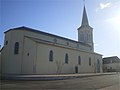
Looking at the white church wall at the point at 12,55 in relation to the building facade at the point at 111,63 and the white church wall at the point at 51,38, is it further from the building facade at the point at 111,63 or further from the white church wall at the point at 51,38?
the building facade at the point at 111,63

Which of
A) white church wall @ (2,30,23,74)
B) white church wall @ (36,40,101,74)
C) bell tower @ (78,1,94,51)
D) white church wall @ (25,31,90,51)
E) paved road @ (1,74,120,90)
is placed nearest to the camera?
paved road @ (1,74,120,90)

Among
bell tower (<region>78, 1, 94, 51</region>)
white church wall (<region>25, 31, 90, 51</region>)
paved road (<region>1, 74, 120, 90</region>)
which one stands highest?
bell tower (<region>78, 1, 94, 51</region>)

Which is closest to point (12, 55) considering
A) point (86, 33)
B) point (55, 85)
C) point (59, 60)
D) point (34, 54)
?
point (34, 54)

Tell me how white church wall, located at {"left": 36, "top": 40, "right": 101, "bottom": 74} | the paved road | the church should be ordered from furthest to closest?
white church wall, located at {"left": 36, "top": 40, "right": 101, "bottom": 74}
the church
the paved road

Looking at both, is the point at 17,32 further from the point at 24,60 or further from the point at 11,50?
the point at 24,60

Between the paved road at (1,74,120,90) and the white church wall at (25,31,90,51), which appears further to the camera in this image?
the white church wall at (25,31,90,51)

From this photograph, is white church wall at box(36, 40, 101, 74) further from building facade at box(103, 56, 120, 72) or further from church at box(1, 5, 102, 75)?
building facade at box(103, 56, 120, 72)

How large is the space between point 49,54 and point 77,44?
639 inches

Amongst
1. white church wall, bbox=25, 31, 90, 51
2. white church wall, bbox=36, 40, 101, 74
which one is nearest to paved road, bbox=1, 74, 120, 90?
white church wall, bbox=36, 40, 101, 74

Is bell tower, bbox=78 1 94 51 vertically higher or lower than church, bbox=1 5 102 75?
higher

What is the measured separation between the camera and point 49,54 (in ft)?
100.0

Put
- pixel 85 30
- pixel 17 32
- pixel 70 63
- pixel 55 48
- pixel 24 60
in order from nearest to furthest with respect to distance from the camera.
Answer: pixel 24 60
pixel 17 32
pixel 55 48
pixel 70 63
pixel 85 30

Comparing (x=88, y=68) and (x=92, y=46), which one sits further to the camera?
(x=92, y=46)

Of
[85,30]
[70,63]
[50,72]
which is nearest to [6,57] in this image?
[50,72]
